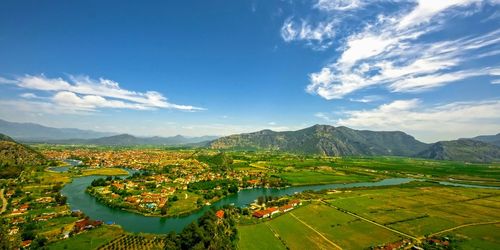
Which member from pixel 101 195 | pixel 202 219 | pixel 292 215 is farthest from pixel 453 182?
pixel 101 195

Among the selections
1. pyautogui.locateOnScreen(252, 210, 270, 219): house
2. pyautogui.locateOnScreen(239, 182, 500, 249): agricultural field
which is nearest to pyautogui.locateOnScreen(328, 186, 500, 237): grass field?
pyautogui.locateOnScreen(239, 182, 500, 249): agricultural field

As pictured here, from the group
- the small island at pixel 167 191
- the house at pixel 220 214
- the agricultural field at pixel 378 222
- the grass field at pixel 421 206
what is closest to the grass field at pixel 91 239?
the small island at pixel 167 191

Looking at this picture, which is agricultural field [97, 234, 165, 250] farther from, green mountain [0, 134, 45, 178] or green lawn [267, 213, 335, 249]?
green mountain [0, 134, 45, 178]

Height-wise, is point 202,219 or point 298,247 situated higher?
point 202,219

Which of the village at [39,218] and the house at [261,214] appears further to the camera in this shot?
the house at [261,214]

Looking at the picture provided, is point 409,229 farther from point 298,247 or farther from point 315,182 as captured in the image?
point 315,182

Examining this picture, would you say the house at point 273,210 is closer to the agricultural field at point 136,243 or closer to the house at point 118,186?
the agricultural field at point 136,243
